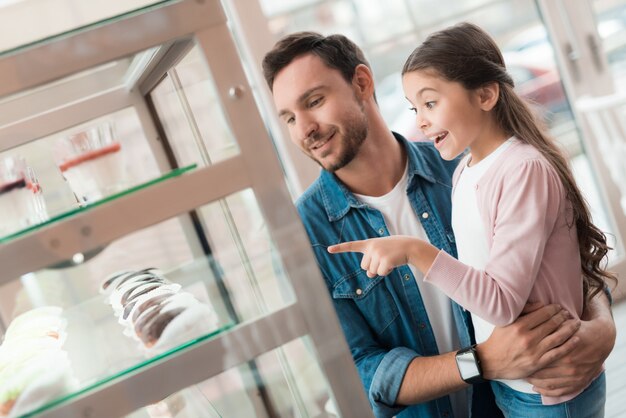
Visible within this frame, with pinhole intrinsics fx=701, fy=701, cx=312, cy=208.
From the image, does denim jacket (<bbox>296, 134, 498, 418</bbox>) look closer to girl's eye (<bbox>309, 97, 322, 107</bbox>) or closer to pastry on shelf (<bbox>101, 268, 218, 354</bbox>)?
girl's eye (<bbox>309, 97, 322, 107</bbox>)

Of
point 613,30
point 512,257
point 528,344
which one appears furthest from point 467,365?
point 613,30

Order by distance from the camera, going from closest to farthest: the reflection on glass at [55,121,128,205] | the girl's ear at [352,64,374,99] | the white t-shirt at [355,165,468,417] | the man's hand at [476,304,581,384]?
the reflection on glass at [55,121,128,205], the man's hand at [476,304,581,384], the white t-shirt at [355,165,468,417], the girl's ear at [352,64,374,99]

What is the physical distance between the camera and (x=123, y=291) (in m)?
1.16

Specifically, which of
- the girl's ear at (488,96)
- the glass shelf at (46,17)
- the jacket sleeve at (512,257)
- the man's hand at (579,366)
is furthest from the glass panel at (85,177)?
the glass shelf at (46,17)

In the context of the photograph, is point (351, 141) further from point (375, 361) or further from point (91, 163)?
point (91, 163)

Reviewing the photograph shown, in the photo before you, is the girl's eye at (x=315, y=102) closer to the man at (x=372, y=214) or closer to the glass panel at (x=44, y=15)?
the man at (x=372, y=214)

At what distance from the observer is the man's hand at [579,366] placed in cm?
137

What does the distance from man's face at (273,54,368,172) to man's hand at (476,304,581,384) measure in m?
0.60

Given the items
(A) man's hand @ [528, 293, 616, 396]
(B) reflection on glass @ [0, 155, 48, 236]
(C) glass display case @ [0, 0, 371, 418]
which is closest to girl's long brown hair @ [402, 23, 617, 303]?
(A) man's hand @ [528, 293, 616, 396]

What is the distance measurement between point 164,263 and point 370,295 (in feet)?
1.84

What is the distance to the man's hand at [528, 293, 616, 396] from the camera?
137 centimetres

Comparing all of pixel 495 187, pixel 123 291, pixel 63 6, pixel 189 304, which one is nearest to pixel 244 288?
pixel 189 304

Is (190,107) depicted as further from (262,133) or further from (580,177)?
(580,177)

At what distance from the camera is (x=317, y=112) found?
5.67 ft
